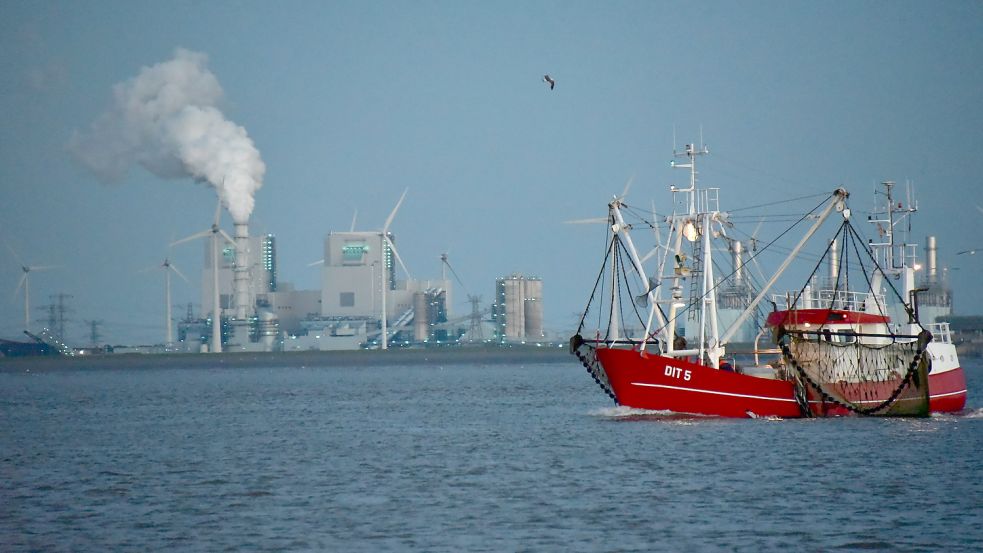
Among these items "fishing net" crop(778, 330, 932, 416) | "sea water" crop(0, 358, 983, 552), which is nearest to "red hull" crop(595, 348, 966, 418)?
"sea water" crop(0, 358, 983, 552)

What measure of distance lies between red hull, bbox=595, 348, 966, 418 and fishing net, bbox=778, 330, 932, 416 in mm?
A: 1448

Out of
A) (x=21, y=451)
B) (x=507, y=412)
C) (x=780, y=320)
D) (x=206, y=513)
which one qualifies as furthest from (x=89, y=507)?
(x=507, y=412)

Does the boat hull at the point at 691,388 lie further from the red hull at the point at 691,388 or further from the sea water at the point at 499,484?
the sea water at the point at 499,484

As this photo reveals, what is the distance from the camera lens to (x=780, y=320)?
7331cm

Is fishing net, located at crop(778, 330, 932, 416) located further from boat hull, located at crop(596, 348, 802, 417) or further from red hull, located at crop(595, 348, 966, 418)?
boat hull, located at crop(596, 348, 802, 417)

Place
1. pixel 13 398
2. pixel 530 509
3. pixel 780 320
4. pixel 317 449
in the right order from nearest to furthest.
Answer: pixel 530 509 → pixel 317 449 → pixel 780 320 → pixel 13 398

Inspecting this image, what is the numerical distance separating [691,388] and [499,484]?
23877 millimetres

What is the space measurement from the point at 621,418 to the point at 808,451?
2105 centimetres

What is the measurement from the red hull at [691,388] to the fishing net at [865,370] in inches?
57.0

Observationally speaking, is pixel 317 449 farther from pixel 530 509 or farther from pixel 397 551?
pixel 397 551

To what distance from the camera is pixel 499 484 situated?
51062 millimetres

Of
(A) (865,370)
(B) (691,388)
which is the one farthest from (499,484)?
(A) (865,370)

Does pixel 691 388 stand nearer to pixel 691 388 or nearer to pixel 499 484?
pixel 691 388

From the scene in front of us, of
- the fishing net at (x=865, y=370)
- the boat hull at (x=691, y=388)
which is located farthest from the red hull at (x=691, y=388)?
the fishing net at (x=865, y=370)
